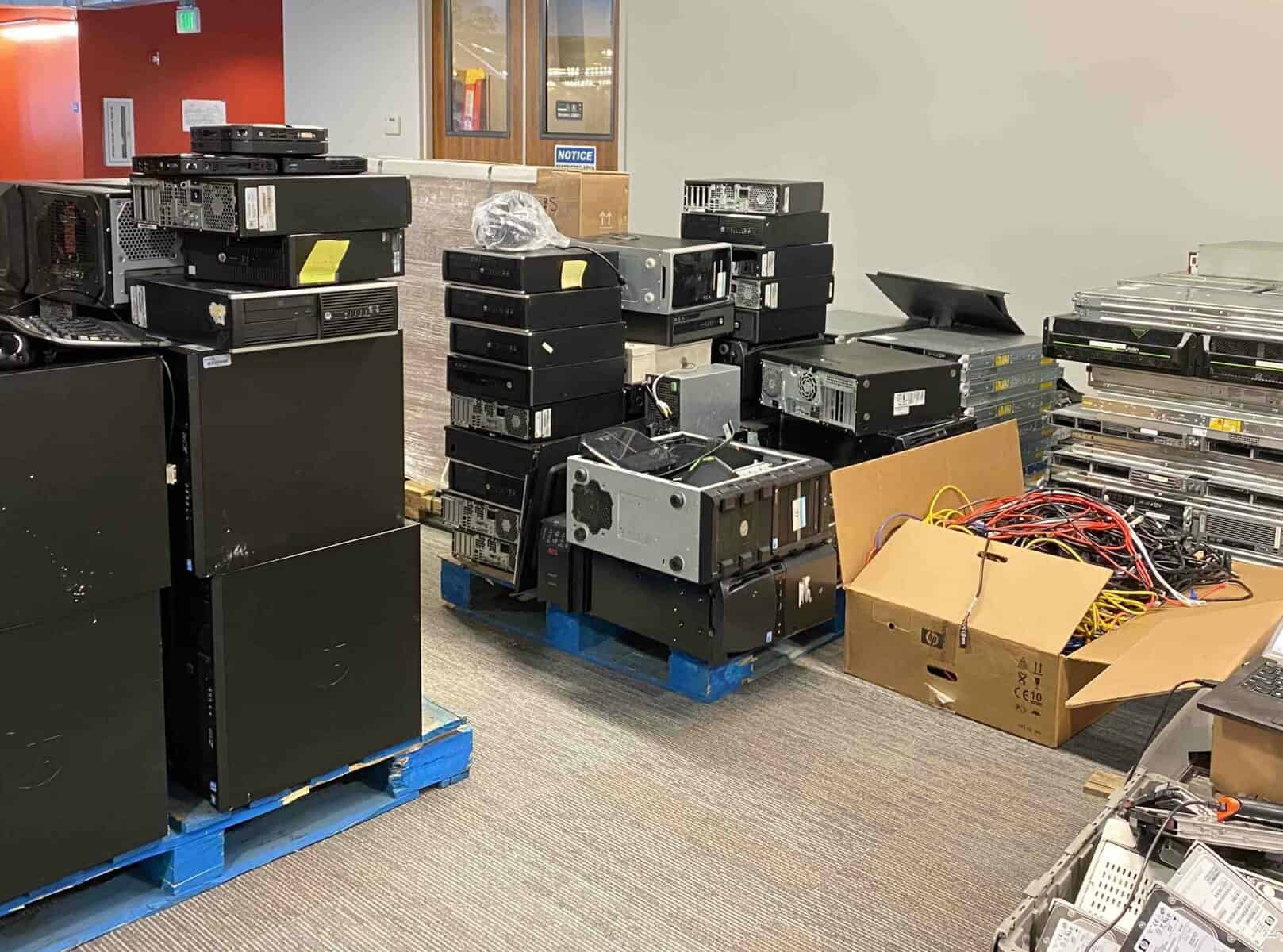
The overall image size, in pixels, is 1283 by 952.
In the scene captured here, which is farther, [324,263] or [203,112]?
[203,112]

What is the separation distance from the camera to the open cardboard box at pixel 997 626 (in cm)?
305

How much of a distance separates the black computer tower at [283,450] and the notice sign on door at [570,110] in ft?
15.7

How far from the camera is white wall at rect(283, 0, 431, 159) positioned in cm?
786

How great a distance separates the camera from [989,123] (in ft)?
18.1

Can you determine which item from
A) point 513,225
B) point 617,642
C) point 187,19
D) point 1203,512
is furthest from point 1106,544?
point 187,19

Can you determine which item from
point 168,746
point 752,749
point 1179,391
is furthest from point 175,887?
point 1179,391

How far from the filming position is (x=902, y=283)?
499cm

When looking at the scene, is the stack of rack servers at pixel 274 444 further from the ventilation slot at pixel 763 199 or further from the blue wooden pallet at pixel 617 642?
the ventilation slot at pixel 763 199

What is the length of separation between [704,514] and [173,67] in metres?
8.69

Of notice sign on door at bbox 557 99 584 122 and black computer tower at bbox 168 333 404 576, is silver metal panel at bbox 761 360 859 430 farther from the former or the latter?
notice sign on door at bbox 557 99 584 122

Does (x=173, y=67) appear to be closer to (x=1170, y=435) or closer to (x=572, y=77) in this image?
(x=572, y=77)

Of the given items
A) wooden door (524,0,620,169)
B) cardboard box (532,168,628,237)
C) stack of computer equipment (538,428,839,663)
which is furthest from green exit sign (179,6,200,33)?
stack of computer equipment (538,428,839,663)

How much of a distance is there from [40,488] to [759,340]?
2.67 metres

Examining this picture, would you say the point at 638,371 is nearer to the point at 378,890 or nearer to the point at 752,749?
the point at 752,749
